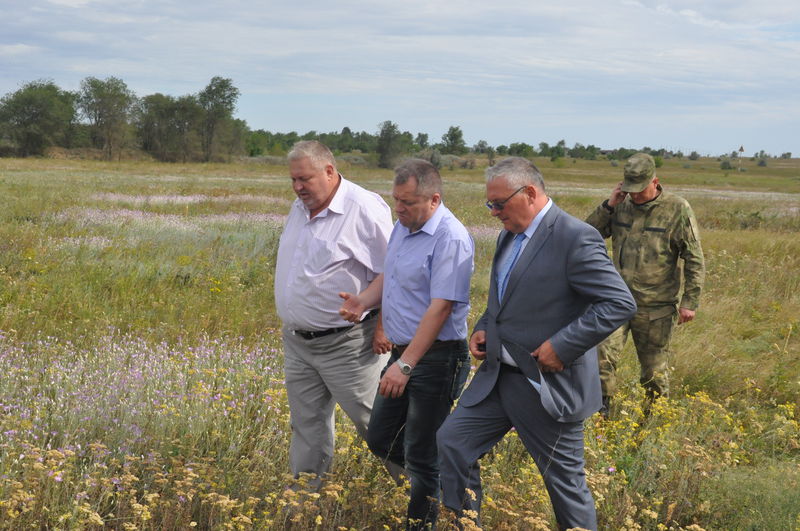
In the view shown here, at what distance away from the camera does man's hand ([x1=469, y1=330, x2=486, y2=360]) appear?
142 inches

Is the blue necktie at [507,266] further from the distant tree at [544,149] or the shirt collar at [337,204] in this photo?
the distant tree at [544,149]

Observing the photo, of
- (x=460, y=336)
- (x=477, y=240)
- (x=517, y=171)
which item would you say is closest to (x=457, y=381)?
(x=460, y=336)

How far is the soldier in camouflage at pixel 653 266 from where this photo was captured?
225 inches

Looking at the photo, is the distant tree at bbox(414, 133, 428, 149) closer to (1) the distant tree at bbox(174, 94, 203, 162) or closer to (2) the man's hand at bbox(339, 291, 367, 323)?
(1) the distant tree at bbox(174, 94, 203, 162)

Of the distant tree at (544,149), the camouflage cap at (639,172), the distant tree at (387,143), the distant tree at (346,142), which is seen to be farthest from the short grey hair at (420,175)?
the distant tree at (544,149)

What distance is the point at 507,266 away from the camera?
11.2 feet

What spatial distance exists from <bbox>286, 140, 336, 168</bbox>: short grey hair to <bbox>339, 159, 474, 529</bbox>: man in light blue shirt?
0.51 m

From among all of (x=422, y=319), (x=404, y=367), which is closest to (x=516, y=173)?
(x=422, y=319)

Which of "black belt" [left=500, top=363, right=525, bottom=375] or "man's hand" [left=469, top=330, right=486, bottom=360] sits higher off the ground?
"man's hand" [left=469, top=330, right=486, bottom=360]

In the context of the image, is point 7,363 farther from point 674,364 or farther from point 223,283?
point 674,364

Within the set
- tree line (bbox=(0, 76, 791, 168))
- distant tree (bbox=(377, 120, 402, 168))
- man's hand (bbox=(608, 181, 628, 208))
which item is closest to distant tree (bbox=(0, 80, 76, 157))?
tree line (bbox=(0, 76, 791, 168))

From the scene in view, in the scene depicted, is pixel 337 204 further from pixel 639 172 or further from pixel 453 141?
pixel 453 141

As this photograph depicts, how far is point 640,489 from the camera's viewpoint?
441 cm

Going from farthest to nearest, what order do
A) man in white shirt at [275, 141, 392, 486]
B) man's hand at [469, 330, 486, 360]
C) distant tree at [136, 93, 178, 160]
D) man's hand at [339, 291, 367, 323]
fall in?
distant tree at [136, 93, 178, 160] < man in white shirt at [275, 141, 392, 486] < man's hand at [339, 291, 367, 323] < man's hand at [469, 330, 486, 360]
